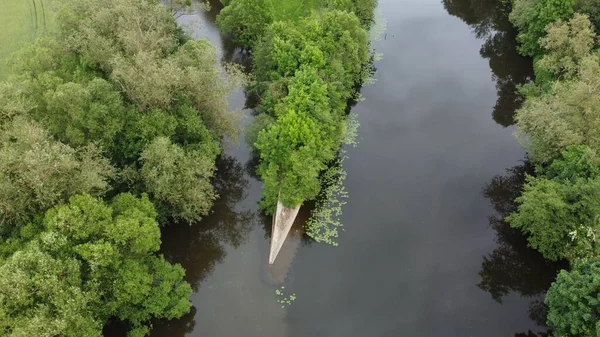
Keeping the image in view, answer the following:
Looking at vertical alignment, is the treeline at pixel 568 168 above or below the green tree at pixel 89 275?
above

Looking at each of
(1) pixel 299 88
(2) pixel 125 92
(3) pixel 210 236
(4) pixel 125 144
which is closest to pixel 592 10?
(1) pixel 299 88

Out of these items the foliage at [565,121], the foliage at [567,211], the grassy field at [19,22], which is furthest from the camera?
the grassy field at [19,22]

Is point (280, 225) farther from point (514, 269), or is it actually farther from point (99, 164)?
point (514, 269)

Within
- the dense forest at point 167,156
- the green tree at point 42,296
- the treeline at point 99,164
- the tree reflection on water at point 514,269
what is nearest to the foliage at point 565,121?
the dense forest at point 167,156

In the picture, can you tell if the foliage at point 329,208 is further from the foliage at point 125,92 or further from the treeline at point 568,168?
the treeline at point 568,168

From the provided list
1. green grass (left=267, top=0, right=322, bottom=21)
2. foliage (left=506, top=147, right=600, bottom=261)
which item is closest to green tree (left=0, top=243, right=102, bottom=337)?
foliage (left=506, top=147, right=600, bottom=261)

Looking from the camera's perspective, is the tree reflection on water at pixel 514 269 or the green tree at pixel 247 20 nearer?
the tree reflection on water at pixel 514 269

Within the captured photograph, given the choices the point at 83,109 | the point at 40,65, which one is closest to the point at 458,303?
the point at 83,109
